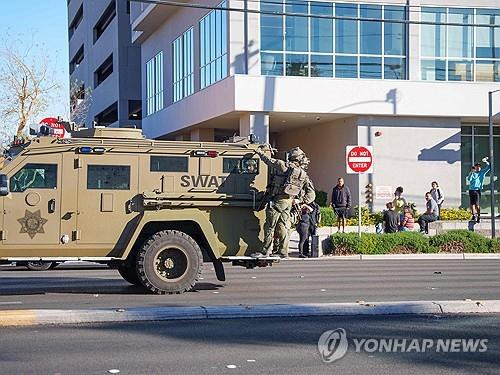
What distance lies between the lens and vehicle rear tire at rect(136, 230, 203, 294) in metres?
12.0

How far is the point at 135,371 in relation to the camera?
23.2 ft

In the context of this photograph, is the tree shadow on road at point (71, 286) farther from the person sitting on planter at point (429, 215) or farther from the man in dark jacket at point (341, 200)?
the person sitting on planter at point (429, 215)

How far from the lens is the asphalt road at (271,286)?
11391 mm

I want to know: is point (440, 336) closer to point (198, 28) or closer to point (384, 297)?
point (384, 297)

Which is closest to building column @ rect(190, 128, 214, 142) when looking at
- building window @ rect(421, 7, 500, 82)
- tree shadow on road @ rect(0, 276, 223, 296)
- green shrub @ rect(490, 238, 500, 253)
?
building window @ rect(421, 7, 500, 82)

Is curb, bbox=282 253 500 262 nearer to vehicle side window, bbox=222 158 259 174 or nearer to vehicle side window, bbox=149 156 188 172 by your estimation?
vehicle side window, bbox=222 158 259 174

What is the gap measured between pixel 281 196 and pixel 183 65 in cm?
2642

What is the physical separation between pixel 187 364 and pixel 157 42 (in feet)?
122

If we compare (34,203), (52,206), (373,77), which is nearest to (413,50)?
(373,77)

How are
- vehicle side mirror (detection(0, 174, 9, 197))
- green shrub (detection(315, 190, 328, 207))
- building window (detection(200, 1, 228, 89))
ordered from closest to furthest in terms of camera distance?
vehicle side mirror (detection(0, 174, 9, 197)), building window (detection(200, 1, 228, 89)), green shrub (detection(315, 190, 328, 207))

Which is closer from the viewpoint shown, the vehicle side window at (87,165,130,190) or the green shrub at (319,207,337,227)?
the vehicle side window at (87,165,130,190)

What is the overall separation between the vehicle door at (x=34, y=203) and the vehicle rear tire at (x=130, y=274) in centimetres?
131

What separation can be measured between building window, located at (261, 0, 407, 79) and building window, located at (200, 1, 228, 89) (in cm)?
190

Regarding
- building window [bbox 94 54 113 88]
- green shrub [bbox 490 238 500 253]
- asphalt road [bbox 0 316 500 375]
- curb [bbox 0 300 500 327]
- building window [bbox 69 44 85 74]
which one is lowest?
asphalt road [bbox 0 316 500 375]
